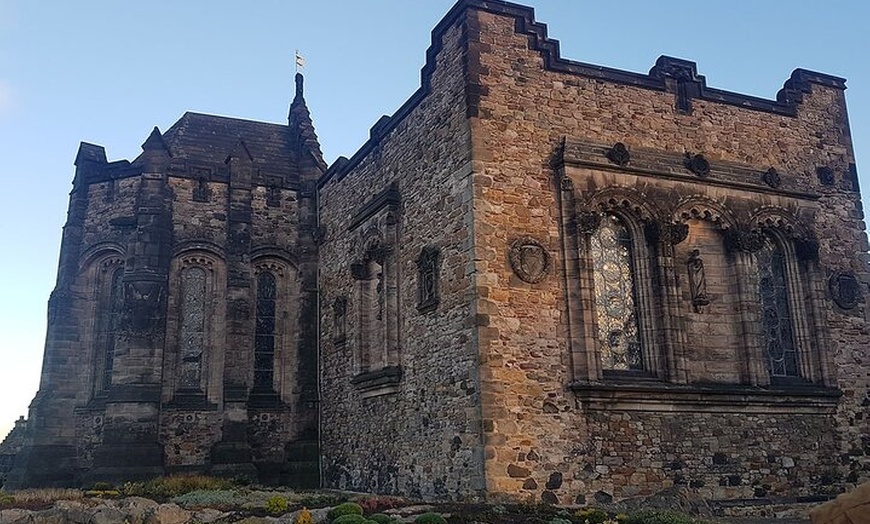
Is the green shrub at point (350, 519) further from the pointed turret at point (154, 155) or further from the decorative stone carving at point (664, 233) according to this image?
the pointed turret at point (154, 155)

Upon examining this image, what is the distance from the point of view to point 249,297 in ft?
74.8

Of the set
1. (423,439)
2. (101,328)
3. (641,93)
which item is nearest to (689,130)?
(641,93)

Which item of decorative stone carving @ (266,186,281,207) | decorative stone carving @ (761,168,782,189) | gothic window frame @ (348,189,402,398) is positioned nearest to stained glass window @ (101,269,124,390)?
decorative stone carving @ (266,186,281,207)

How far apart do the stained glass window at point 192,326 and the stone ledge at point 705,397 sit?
1184 cm

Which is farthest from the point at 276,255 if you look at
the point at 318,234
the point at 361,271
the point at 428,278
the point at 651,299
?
the point at 651,299

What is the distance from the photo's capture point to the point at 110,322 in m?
22.8

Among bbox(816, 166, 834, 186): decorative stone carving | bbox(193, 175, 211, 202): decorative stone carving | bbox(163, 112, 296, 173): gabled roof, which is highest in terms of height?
bbox(163, 112, 296, 173): gabled roof

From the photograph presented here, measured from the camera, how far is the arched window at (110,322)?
2230cm

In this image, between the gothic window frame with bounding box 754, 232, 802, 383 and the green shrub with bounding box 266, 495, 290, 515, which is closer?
the green shrub with bounding box 266, 495, 290, 515

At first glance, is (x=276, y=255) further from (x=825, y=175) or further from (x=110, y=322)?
(x=825, y=175)

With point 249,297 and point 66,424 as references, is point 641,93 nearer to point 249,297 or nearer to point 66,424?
point 249,297

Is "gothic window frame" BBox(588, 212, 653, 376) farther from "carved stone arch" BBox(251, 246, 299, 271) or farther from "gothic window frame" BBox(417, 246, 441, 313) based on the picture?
"carved stone arch" BBox(251, 246, 299, 271)

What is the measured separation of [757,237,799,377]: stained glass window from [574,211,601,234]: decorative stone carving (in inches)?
177

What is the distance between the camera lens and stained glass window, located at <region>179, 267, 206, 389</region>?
72.1ft
